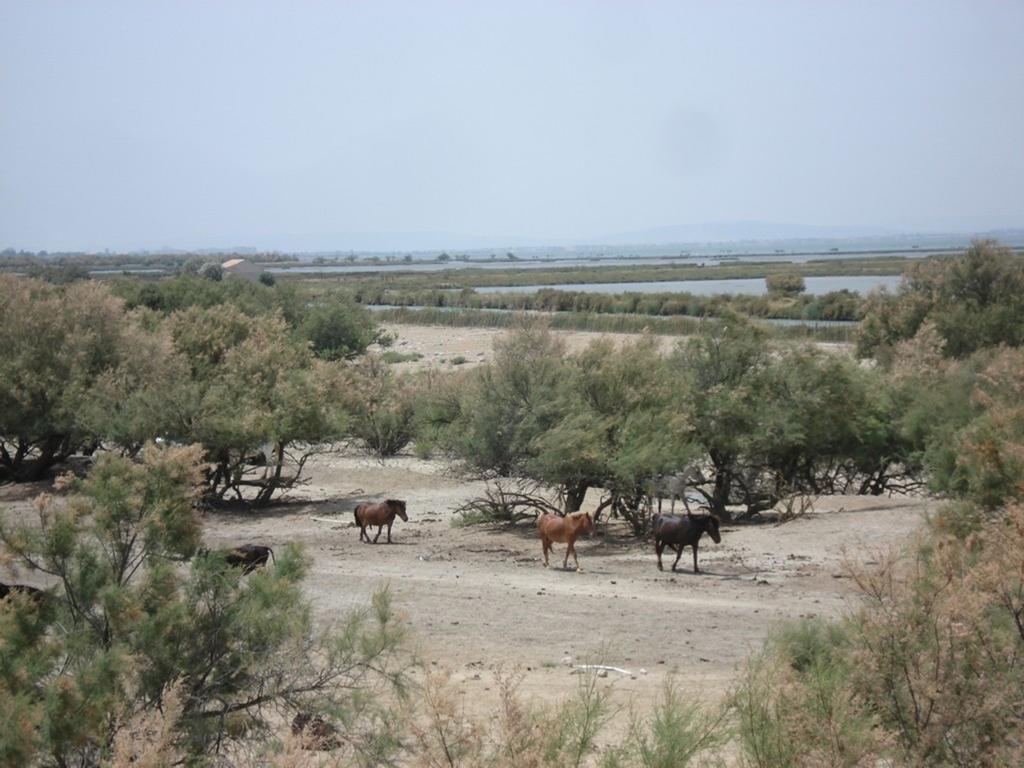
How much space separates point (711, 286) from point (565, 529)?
11898cm

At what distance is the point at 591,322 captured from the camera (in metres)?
73.9

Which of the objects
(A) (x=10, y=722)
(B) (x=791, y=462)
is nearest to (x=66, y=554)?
(A) (x=10, y=722)

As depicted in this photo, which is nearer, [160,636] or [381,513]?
[160,636]

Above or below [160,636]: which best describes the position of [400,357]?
below

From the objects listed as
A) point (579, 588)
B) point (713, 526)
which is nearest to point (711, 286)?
point (713, 526)

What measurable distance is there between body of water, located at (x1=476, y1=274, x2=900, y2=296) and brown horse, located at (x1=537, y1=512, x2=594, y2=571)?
9965cm

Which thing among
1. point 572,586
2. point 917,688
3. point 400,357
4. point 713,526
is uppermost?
point 917,688

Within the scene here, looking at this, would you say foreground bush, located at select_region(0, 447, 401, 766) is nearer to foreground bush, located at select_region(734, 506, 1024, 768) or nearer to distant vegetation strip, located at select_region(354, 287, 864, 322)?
foreground bush, located at select_region(734, 506, 1024, 768)

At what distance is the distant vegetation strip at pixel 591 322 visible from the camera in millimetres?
58406

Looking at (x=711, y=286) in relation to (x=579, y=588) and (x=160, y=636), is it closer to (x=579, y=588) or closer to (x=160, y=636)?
(x=579, y=588)

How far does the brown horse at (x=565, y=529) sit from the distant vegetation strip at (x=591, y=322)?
27728mm

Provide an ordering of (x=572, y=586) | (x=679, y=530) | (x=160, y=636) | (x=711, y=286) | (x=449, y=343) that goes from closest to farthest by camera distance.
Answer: (x=160, y=636), (x=572, y=586), (x=679, y=530), (x=449, y=343), (x=711, y=286)

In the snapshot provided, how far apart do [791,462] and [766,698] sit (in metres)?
20.8

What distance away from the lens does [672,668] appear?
1252 centimetres
